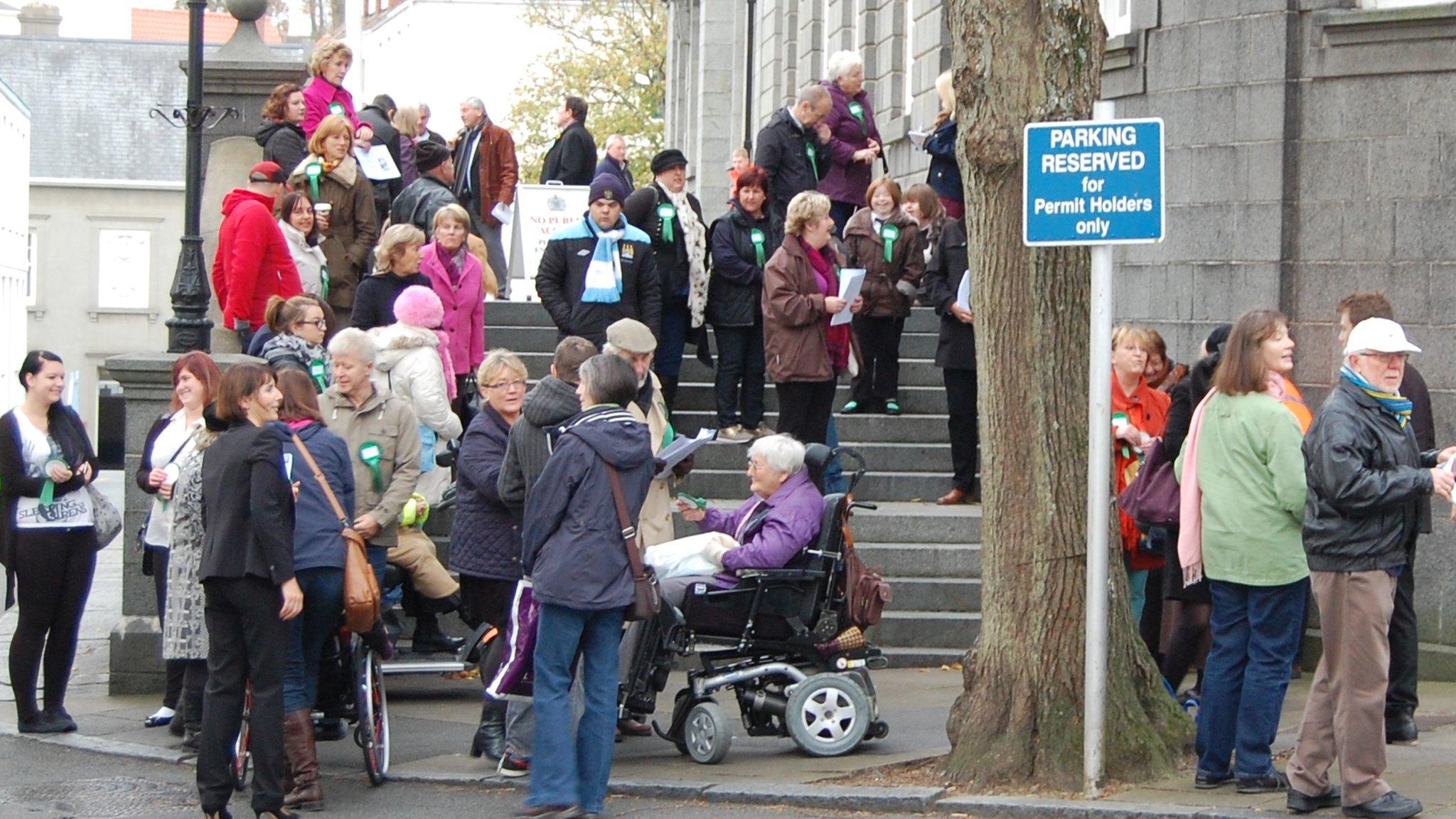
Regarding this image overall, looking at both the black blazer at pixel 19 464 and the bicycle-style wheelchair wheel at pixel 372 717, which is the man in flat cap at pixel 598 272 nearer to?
the black blazer at pixel 19 464

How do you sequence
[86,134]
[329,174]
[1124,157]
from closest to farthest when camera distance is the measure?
[1124,157] < [329,174] < [86,134]

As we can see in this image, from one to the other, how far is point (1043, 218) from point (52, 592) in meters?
5.47

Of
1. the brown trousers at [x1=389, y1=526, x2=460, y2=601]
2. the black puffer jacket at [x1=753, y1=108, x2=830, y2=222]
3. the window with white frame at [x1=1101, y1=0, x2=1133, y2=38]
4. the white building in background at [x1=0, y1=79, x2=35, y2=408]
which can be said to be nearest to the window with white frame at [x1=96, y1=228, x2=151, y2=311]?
the white building in background at [x1=0, y1=79, x2=35, y2=408]

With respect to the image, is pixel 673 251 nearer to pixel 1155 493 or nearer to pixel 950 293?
pixel 950 293

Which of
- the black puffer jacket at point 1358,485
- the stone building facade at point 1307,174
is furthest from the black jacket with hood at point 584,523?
the stone building facade at point 1307,174

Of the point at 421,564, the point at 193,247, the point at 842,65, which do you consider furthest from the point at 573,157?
the point at 421,564

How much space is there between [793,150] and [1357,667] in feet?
29.1

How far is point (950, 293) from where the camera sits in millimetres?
13211

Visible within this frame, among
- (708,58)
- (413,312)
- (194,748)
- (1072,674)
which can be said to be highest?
(708,58)

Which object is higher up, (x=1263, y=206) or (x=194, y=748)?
(x=1263, y=206)

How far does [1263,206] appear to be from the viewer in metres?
11.8

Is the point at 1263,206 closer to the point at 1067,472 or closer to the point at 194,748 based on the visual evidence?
the point at 1067,472

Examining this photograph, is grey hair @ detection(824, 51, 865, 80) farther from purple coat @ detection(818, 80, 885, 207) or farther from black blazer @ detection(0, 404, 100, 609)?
black blazer @ detection(0, 404, 100, 609)

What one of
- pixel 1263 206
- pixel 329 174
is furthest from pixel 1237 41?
pixel 329 174
